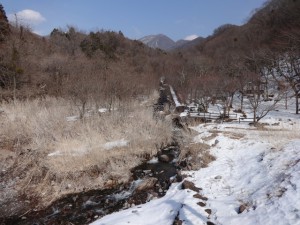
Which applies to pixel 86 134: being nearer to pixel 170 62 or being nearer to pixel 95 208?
pixel 95 208

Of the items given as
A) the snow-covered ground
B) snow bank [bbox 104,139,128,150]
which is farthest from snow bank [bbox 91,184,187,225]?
snow bank [bbox 104,139,128,150]

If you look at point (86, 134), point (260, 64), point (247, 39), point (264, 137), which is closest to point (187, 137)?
point (264, 137)

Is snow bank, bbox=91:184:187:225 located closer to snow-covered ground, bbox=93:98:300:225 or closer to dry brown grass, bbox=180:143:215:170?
snow-covered ground, bbox=93:98:300:225

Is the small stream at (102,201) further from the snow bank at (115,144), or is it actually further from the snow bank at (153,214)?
the snow bank at (115,144)

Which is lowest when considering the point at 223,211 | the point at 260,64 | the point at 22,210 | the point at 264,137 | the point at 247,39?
the point at 22,210

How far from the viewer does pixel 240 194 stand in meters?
7.65

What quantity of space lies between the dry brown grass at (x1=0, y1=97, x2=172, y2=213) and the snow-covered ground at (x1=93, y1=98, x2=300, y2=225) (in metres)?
2.85

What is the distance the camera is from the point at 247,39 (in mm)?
55188

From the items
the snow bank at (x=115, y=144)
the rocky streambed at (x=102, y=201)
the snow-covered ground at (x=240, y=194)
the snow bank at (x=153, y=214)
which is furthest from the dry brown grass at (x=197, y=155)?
the snow bank at (x=115, y=144)

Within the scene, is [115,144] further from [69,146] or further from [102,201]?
[102,201]

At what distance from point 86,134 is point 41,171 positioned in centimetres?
308

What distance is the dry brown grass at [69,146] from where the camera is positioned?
33.3 ft

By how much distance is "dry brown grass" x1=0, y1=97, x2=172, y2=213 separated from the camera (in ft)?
33.3

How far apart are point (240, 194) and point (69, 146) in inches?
287
